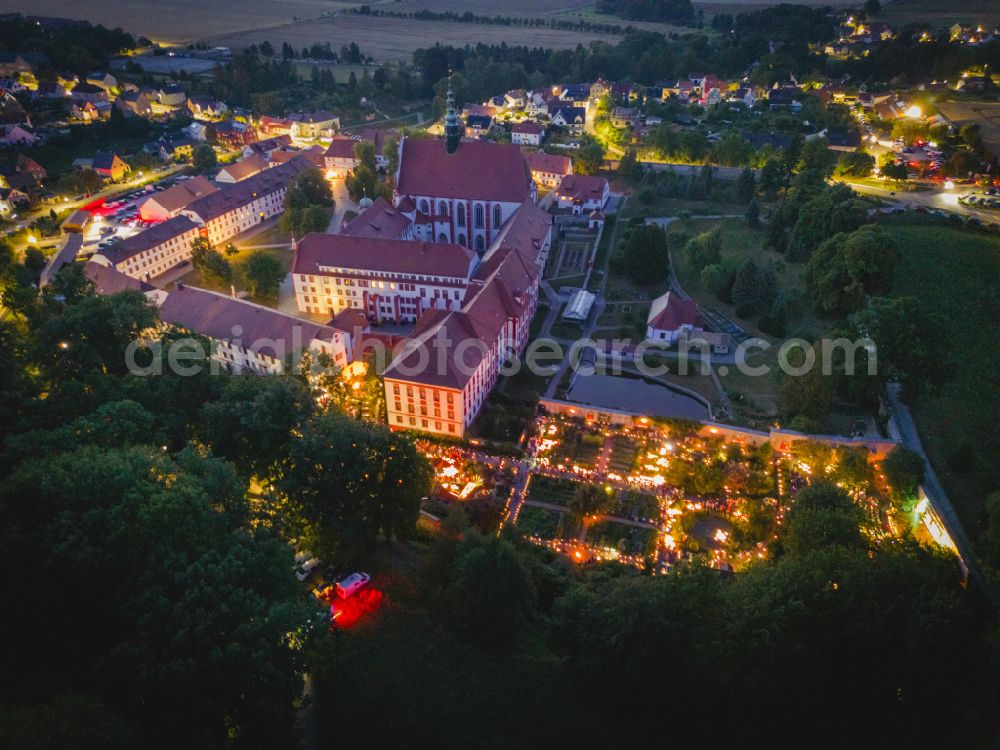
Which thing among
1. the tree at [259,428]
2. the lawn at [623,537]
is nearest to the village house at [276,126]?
the tree at [259,428]

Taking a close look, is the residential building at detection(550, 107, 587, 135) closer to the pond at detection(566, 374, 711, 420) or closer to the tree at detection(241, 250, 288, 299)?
the tree at detection(241, 250, 288, 299)

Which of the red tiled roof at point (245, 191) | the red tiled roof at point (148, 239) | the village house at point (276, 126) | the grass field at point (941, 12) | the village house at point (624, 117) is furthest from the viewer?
the grass field at point (941, 12)

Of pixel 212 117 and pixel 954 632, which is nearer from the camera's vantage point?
pixel 954 632

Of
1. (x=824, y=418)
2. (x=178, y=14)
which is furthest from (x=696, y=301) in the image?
(x=178, y=14)

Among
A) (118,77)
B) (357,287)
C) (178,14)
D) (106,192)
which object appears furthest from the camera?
(178,14)

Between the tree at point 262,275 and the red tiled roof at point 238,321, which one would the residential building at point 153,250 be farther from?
the red tiled roof at point 238,321

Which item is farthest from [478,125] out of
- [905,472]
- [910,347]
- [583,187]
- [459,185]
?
[905,472]

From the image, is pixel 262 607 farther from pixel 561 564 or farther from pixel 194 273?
pixel 194 273
